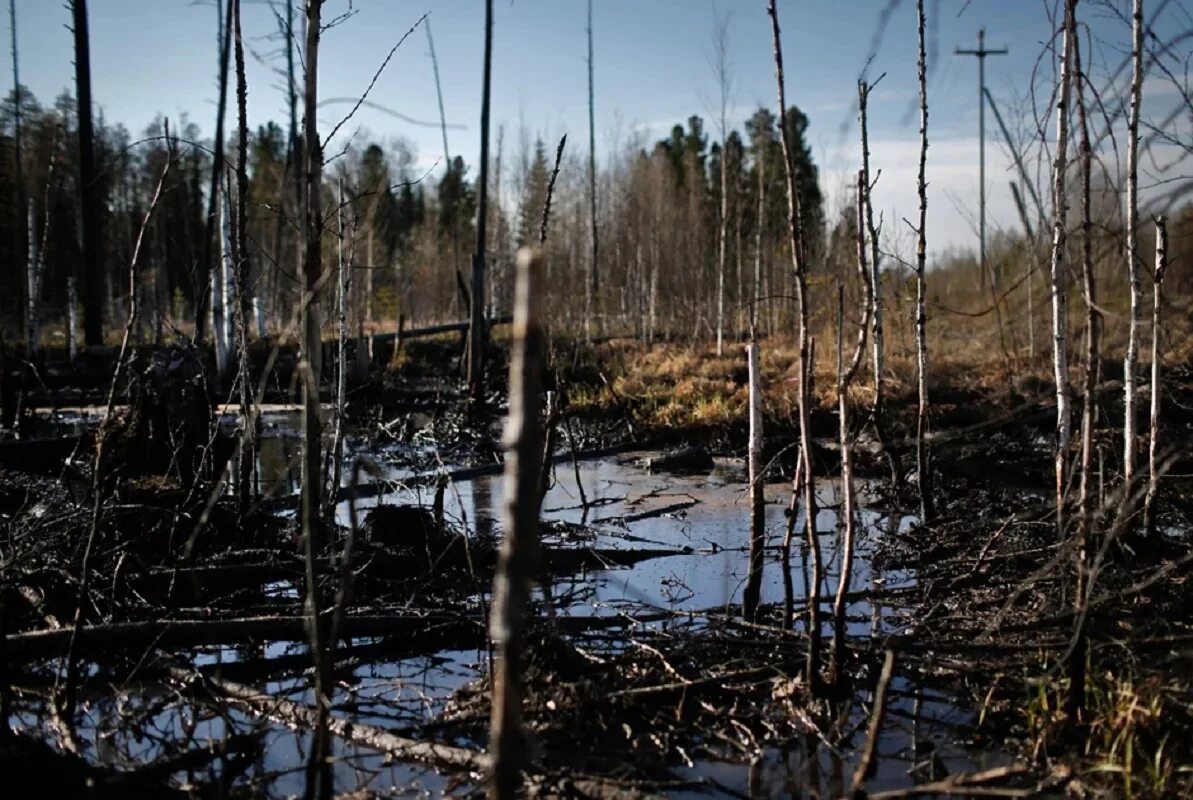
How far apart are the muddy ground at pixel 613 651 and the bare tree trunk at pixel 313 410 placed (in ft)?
0.51

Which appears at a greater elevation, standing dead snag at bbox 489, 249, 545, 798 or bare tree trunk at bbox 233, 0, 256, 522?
bare tree trunk at bbox 233, 0, 256, 522

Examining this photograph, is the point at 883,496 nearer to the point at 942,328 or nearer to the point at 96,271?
the point at 942,328

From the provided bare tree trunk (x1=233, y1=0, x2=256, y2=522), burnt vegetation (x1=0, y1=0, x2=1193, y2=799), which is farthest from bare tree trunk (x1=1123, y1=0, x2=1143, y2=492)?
bare tree trunk (x1=233, y1=0, x2=256, y2=522)

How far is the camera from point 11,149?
27297 mm

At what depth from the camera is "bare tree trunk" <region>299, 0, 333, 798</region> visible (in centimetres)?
313

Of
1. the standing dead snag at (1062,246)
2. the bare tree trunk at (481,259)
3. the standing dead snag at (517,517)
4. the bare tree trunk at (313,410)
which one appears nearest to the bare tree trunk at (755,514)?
the standing dead snag at (1062,246)

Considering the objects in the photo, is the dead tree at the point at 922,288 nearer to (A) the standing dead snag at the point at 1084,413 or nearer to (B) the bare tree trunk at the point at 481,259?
(A) the standing dead snag at the point at 1084,413

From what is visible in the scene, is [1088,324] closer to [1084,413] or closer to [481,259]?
[1084,413]

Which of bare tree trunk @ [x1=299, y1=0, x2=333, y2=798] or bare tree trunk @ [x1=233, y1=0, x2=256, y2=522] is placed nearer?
bare tree trunk @ [x1=299, y1=0, x2=333, y2=798]

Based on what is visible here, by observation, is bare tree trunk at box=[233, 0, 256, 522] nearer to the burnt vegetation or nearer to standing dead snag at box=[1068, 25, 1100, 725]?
the burnt vegetation

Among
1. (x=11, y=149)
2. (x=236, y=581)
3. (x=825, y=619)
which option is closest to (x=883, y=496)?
(x=825, y=619)

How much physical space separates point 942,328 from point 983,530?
12639 mm

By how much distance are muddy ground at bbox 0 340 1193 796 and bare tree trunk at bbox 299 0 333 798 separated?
155 mm

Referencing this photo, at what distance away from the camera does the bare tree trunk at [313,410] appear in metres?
3.13
